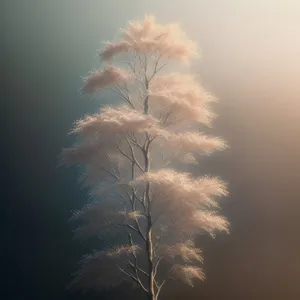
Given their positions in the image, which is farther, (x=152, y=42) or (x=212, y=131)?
(x=212, y=131)

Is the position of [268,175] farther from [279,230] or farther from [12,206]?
[12,206]

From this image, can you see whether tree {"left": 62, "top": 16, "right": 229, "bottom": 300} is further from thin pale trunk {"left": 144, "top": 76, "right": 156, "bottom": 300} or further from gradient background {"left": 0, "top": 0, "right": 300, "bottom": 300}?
gradient background {"left": 0, "top": 0, "right": 300, "bottom": 300}

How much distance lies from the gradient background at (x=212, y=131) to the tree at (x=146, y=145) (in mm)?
1408

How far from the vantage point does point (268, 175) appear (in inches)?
205

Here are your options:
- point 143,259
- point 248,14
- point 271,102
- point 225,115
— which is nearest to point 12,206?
point 143,259

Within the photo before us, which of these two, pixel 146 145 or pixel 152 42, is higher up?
pixel 152 42

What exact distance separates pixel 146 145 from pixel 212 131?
5.13 ft

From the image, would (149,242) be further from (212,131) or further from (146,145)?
(212,131)

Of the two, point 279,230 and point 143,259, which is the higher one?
point 279,230

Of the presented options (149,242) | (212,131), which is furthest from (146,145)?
(212,131)

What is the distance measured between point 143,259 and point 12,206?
208 cm

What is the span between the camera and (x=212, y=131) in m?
5.32

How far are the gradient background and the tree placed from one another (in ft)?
4.62

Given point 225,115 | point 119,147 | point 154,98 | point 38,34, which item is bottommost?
point 119,147
